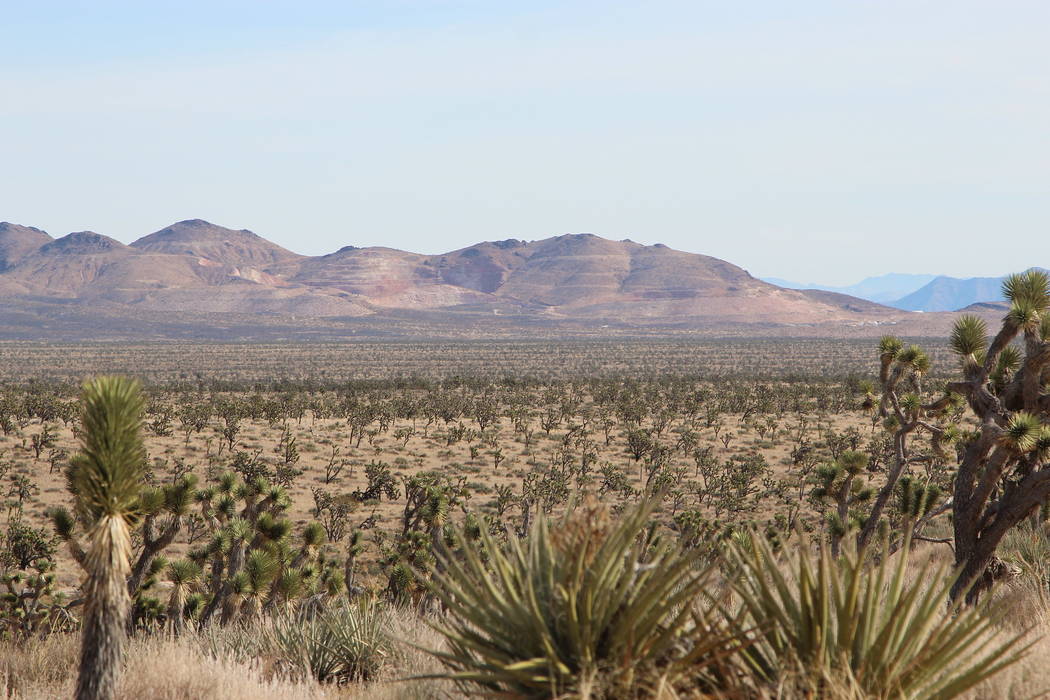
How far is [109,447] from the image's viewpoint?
4844 millimetres

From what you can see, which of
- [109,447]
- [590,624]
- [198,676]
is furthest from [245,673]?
[590,624]

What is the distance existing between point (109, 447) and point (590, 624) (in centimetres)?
277

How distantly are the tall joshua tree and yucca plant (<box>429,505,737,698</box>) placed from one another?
1995 millimetres

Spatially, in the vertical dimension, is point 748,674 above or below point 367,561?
above

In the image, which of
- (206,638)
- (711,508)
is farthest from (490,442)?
(206,638)

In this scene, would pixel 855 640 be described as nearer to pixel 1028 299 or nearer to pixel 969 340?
pixel 1028 299

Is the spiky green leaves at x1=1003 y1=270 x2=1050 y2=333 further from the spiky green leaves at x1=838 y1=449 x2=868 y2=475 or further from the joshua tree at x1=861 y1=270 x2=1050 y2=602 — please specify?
the spiky green leaves at x1=838 y1=449 x2=868 y2=475

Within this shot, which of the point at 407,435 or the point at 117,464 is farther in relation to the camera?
the point at 407,435

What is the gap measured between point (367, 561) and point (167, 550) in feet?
17.6

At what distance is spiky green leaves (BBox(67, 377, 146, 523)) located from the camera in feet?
15.7

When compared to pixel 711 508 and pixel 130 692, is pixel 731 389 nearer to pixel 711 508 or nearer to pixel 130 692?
pixel 711 508

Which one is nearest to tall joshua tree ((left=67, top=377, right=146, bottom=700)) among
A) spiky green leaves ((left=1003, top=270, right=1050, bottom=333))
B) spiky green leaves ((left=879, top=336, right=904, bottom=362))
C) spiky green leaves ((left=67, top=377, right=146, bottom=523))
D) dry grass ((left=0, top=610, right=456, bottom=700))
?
spiky green leaves ((left=67, top=377, right=146, bottom=523))

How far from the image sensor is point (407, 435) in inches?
1487

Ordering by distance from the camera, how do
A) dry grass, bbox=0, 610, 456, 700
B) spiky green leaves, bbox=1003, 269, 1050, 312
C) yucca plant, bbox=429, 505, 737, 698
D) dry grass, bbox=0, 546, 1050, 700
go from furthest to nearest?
spiky green leaves, bbox=1003, 269, 1050, 312
dry grass, bbox=0, 610, 456, 700
dry grass, bbox=0, 546, 1050, 700
yucca plant, bbox=429, 505, 737, 698
